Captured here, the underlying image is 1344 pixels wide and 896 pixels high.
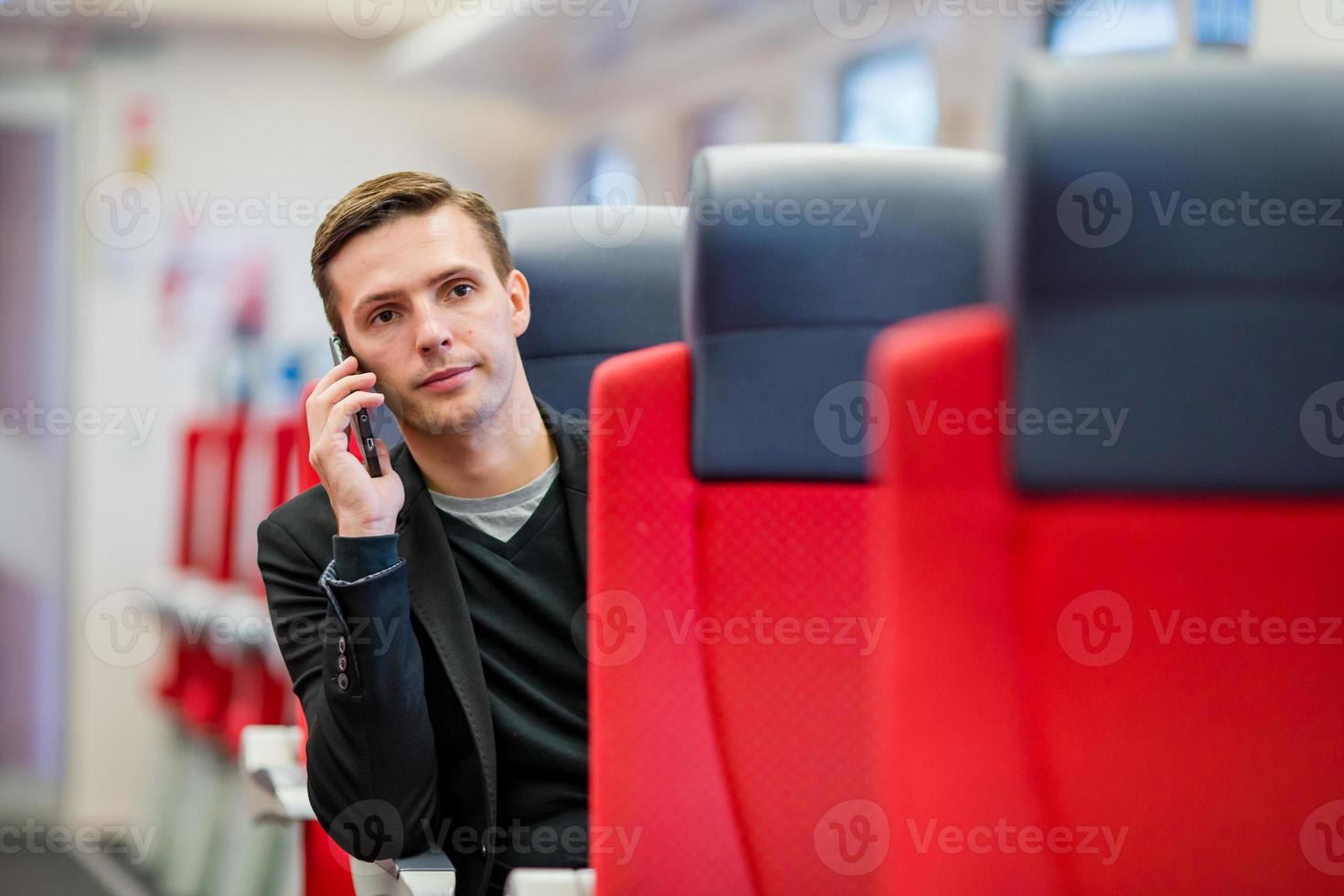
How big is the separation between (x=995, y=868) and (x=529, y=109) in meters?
6.59

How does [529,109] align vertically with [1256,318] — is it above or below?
above

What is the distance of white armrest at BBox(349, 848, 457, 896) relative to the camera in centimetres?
160

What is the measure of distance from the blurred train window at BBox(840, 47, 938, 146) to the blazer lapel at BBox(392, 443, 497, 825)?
301 cm

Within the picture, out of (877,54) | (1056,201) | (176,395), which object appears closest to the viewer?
(1056,201)

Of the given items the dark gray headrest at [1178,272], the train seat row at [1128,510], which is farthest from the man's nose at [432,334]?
the dark gray headrest at [1178,272]

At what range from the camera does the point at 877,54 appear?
190 inches

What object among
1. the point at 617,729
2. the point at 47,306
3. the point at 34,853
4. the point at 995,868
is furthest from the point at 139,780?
the point at 995,868

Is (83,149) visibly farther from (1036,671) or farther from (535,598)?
(1036,671)

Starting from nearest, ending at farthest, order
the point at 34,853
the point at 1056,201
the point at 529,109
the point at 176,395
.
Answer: the point at 1056,201
the point at 34,853
the point at 176,395
the point at 529,109
